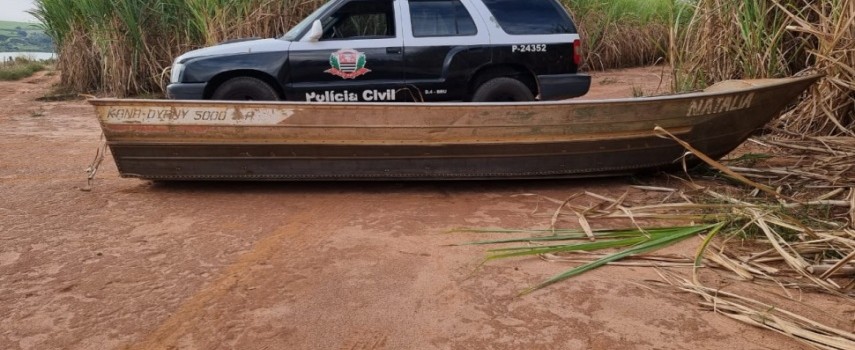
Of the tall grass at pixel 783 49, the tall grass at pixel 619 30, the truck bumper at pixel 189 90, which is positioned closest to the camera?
the tall grass at pixel 783 49

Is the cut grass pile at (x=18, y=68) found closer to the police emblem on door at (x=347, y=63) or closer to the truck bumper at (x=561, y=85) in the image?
the police emblem on door at (x=347, y=63)

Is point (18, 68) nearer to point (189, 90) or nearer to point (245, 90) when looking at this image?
point (189, 90)

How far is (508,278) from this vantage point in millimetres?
3334

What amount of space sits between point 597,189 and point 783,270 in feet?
6.03

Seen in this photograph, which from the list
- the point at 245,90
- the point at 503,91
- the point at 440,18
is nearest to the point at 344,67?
the point at 245,90

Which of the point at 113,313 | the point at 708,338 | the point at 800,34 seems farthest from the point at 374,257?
the point at 800,34

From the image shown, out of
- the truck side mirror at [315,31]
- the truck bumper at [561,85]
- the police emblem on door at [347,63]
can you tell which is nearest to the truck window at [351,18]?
the truck side mirror at [315,31]

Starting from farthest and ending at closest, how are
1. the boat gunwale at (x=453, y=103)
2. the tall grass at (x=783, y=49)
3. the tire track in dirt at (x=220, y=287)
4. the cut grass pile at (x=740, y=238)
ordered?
the tall grass at (x=783, y=49) < the boat gunwale at (x=453, y=103) < the cut grass pile at (x=740, y=238) < the tire track in dirt at (x=220, y=287)

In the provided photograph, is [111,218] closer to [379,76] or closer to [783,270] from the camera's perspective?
[379,76]

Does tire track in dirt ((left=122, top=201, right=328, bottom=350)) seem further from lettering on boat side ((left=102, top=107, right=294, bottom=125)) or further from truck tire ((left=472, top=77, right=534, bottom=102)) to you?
truck tire ((left=472, top=77, right=534, bottom=102))

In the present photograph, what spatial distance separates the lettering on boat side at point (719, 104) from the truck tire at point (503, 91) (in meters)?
2.08

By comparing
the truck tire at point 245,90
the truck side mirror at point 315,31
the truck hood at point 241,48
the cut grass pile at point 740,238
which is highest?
the truck side mirror at point 315,31

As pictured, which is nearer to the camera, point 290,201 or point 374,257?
point 374,257

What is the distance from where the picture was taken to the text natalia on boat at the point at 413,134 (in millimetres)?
4895
